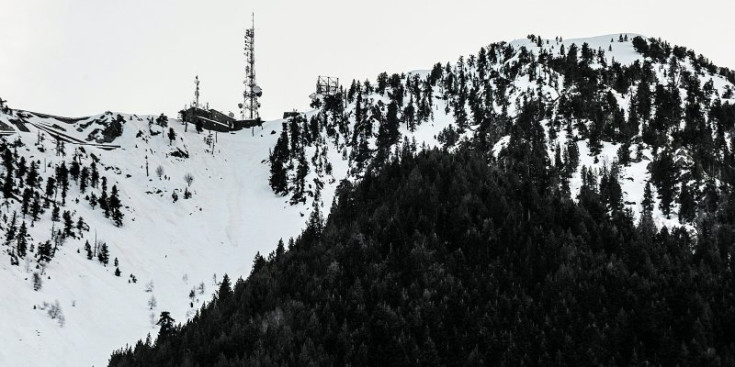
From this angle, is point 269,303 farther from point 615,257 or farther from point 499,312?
point 615,257

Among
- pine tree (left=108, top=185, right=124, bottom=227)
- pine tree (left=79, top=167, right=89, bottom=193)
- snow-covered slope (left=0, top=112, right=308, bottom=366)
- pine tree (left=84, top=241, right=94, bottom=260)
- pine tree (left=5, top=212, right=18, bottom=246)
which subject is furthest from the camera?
pine tree (left=79, top=167, right=89, bottom=193)

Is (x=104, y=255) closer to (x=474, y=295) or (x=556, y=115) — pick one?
(x=474, y=295)

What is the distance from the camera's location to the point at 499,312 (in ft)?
73.5

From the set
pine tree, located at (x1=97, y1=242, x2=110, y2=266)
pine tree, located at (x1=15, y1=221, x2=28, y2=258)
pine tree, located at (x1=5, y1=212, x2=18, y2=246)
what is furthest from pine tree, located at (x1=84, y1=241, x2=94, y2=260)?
pine tree, located at (x1=5, y1=212, x2=18, y2=246)

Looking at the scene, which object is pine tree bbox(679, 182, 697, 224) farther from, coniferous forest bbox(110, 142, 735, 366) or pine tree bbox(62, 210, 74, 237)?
pine tree bbox(62, 210, 74, 237)

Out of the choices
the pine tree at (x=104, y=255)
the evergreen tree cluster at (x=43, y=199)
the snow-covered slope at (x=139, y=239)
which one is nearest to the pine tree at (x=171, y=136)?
the snow-covered slope at (x=139, y=239)

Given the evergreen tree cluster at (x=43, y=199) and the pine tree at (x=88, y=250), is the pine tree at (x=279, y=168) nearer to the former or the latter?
the evergreen tree cluster at (x=43, y=199)

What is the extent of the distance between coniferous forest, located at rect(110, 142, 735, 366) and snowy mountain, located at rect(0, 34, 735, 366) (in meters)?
10.8

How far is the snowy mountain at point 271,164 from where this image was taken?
152ft

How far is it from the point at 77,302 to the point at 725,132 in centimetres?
9009

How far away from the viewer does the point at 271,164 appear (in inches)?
3784

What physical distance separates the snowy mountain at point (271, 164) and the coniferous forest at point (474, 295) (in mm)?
10792

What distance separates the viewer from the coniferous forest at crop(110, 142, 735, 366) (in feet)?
65.9

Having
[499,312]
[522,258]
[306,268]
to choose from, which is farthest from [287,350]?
[522,258]
